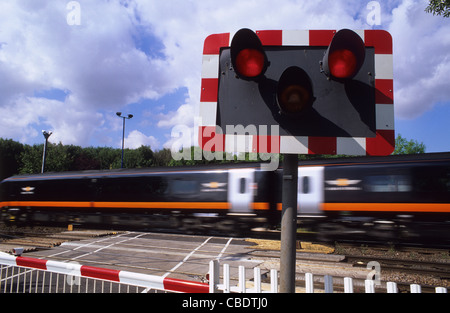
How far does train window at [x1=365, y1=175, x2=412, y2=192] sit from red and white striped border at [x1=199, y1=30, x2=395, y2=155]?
28.0ft

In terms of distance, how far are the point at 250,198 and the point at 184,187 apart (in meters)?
3.03

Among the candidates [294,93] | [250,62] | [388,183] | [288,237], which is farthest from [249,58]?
[388,183]

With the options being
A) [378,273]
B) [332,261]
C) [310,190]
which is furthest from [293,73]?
[310,190]

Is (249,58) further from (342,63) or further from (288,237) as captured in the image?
(288,237)

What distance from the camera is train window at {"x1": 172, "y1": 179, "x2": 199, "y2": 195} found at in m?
12.3

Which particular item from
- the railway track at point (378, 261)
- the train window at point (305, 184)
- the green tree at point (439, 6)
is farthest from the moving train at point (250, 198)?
the green tree at point (439, 6)

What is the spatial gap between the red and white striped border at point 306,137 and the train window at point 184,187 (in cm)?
1031

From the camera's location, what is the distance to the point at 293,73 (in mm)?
1857

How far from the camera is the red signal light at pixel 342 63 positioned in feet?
6.14

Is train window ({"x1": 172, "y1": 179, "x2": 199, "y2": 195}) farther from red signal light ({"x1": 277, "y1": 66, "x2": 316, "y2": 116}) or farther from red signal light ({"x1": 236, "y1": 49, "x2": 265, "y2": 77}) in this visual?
red signal light ({"x1": 277, "y1": 66, "x2": 316, "y2": 116})

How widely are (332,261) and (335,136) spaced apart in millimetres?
7062

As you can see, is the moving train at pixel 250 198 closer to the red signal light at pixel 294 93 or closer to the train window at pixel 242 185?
the train window at pixel 242 185
